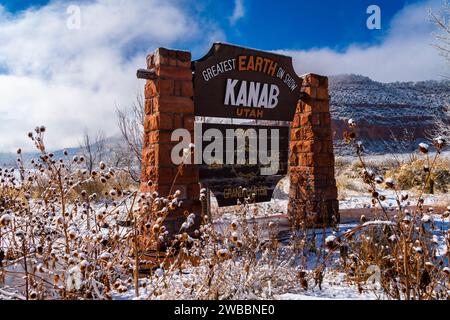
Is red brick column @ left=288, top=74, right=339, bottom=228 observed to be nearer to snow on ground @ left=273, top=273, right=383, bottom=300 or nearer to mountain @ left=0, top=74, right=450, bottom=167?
snow on ground @ left=273, top=273, right=383, bottom=300

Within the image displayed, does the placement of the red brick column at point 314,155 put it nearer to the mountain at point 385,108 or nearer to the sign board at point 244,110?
the sign board at point 244,110

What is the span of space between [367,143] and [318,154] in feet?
138

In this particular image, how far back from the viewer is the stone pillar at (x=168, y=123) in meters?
4.08

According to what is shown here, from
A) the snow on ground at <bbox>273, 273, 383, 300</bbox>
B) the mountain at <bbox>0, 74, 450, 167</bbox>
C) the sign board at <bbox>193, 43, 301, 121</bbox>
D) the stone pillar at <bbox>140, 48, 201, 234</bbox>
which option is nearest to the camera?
the snow on ground at <bbox>273, 273, 383, 300</bbox>

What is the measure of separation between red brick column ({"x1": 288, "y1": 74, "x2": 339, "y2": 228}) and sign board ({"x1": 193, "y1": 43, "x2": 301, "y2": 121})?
28 centimetres

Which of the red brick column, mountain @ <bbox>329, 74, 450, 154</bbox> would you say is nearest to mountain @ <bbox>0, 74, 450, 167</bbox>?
mountain @ <bbox>329, 74, 450, 154</bbox>

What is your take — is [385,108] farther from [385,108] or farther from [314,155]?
[314,155]

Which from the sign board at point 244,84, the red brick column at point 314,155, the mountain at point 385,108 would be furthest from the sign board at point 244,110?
the mountain at point 385,108

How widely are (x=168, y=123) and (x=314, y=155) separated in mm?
2879

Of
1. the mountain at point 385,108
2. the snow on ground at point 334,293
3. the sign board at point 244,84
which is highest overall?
the mountain at point 385,108

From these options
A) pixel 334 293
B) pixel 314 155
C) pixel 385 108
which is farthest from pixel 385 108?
pixel 334 293

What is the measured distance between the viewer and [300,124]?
20.1 feet

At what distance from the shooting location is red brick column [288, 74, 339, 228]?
5.79 m

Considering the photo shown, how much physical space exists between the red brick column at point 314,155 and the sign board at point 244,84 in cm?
28
